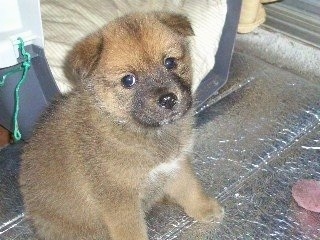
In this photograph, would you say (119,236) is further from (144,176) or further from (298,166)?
(298,166)

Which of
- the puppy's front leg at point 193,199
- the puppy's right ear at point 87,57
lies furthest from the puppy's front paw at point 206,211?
the puppy's right ear at point 87,57

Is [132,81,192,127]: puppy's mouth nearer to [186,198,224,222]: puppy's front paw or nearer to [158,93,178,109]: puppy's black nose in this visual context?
[158,93,178,109]: puppy's black nose

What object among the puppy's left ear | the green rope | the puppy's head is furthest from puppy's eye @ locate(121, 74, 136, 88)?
the green rope

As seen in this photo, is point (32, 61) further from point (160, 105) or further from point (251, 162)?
point (251, 162)

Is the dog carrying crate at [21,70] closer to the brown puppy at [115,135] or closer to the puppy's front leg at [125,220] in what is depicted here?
the brown puppy at [115,135]

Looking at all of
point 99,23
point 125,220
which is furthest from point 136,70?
point 99,23
